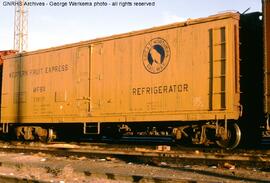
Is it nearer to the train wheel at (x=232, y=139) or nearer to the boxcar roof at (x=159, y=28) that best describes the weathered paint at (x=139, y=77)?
the boxcar roof at (x=159, y=28)

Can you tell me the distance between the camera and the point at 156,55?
496 inches

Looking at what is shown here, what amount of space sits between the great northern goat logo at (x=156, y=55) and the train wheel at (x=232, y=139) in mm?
2694

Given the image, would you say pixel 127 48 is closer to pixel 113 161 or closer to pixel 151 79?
pixel 151 79

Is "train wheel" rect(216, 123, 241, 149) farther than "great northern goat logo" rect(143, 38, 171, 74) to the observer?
No

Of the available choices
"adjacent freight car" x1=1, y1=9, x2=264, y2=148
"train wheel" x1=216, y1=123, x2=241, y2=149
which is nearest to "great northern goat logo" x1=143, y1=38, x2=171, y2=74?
"adjacent freight car" x1=1, y1=9, x2=264, y2=148

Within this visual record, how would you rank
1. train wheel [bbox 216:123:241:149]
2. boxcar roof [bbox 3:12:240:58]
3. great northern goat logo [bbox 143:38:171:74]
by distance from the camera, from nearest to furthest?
train wheel [bbox 216:123:241:149]
boxcar roof [bbox 3:12:240:58]
great northern goat logo [bbox 143:38:171:74]

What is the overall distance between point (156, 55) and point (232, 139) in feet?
11.1

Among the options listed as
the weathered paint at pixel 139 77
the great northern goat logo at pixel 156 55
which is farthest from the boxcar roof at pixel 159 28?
the great northern goat logo at pixel 156 55

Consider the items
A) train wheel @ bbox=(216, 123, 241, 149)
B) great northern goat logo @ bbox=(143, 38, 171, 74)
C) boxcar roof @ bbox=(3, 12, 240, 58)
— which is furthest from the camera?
great northern goat logo @ bbox=(143, 38, 171, 74)

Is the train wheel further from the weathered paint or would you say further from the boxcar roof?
the boxcar roof

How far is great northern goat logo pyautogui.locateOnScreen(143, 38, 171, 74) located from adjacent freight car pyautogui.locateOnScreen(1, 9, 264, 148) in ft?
0.10

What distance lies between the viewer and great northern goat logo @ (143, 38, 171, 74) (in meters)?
12.4

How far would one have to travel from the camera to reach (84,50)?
1457 cm

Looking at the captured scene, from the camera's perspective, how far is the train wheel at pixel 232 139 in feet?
36.9
